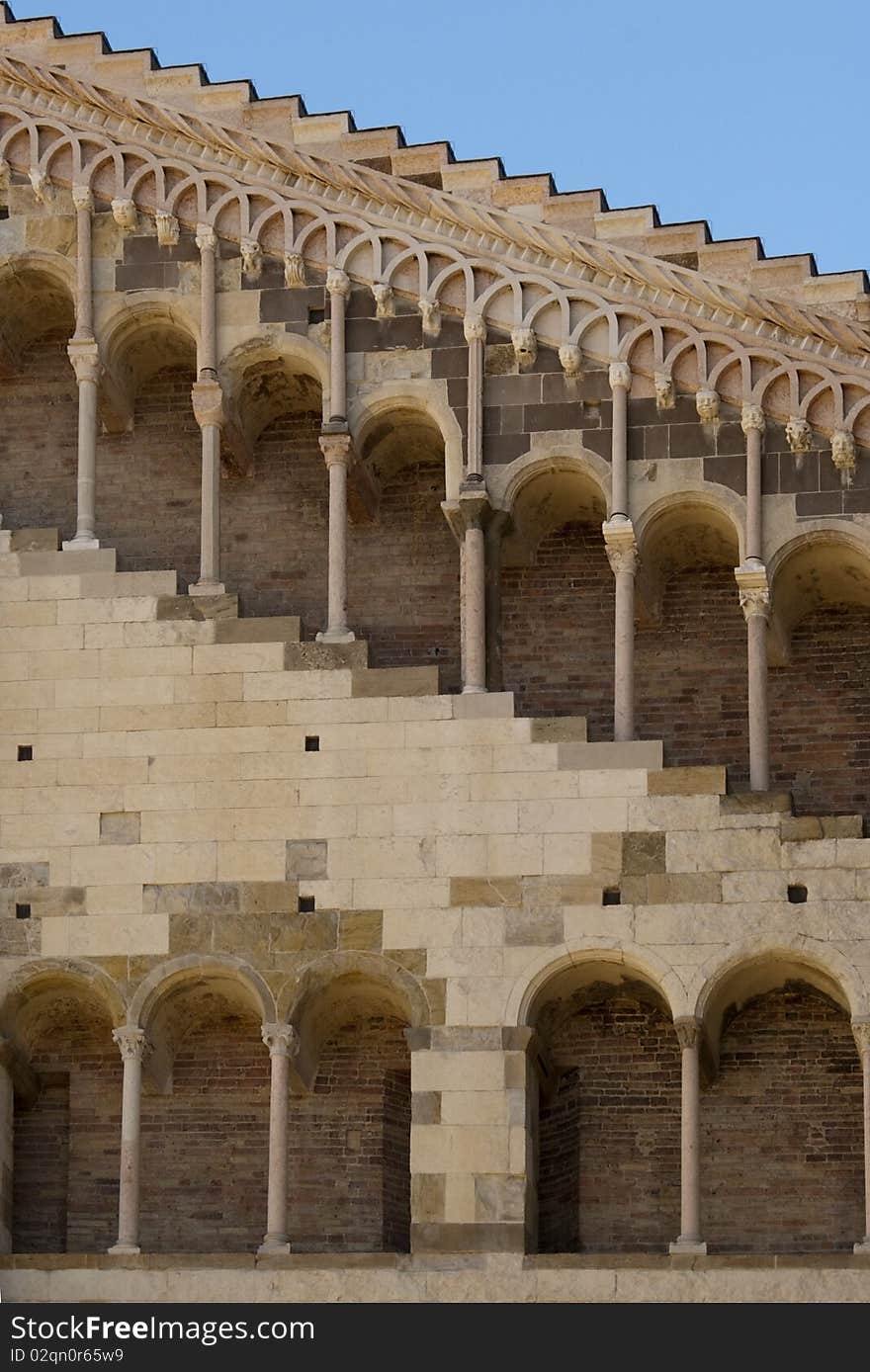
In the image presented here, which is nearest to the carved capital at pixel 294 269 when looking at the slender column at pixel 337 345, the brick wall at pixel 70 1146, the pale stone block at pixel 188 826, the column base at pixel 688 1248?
the slender column at pixel 337 345

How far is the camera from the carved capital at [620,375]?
3356 cm

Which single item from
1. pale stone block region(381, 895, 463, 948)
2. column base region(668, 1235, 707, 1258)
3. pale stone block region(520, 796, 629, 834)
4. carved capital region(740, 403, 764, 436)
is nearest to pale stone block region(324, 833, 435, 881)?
pale stone block region(381, 895, 463, 948)

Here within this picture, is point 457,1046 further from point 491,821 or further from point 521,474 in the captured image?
point 521,474

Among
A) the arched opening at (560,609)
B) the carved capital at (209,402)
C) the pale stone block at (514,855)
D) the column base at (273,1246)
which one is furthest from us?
the arched opening at (560,609)

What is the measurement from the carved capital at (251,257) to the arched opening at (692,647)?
384cm

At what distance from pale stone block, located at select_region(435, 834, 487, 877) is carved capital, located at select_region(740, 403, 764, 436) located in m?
3.82

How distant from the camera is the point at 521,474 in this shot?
1321 inches

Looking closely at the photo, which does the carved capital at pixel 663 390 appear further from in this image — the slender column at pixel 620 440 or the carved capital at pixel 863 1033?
the carved capital at pixel 863 1033

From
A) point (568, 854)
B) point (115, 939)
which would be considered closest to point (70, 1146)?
point (115, 939)

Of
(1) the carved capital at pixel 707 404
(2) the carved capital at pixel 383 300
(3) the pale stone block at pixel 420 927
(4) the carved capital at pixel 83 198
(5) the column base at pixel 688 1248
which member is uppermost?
(4) the carved capital at pixel 83 198

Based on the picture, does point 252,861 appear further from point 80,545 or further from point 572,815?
point 80,545

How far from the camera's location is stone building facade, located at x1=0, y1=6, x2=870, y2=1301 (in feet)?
105

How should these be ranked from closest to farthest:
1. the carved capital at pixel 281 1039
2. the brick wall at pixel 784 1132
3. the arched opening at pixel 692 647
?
1. the carved capital at pixel 281 1039
2. the brick wall at pixel 784 1132
3. the arched opening at pixel 692 647

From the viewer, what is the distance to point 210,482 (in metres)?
33.9
